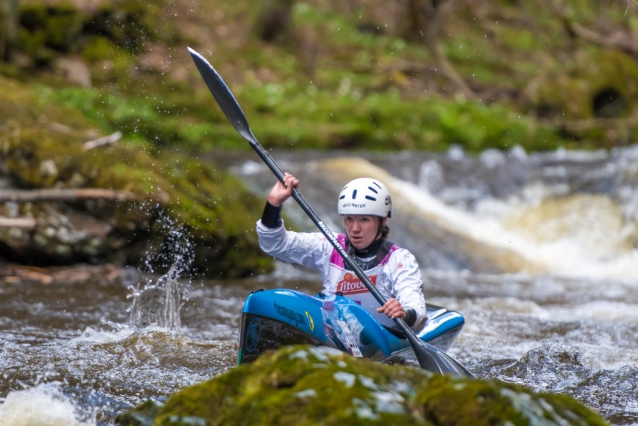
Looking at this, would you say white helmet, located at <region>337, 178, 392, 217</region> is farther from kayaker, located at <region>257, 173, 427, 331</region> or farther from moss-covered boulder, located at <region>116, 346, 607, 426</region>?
moss-covered boulder, located at <region>116, 346, 607, 426</region>

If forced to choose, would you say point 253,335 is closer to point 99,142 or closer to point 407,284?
point 407,284

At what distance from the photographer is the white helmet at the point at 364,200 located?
453cm

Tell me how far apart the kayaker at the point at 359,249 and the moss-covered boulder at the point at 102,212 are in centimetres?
333

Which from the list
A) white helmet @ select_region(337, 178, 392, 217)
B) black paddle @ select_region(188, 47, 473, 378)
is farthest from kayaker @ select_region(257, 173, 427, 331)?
black paddle @ select_region(188, 47, 473, 378)

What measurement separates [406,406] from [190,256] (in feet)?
18.4

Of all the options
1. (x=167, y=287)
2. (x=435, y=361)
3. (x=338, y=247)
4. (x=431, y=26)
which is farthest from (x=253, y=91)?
(x=435, y=361)

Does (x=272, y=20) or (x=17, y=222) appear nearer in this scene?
(x=17, y=222)

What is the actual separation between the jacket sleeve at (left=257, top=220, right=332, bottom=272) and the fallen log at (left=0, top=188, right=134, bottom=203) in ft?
11.1

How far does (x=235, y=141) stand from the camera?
45.7 feet

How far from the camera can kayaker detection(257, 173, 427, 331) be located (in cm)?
450

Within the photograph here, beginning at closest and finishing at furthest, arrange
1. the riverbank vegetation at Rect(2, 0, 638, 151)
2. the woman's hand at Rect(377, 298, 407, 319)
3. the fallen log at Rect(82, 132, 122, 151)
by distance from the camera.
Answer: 1. the woman's hand at Rect(377, 298, 407, 319)
2. the fallen log at Rect(82, 132, 122, 151)
3. the riverbank vegetation at Rect(2, 0, 638, 151)

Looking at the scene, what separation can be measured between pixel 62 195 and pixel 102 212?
0.43 meters

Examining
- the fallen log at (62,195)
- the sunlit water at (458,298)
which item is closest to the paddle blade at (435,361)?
the sunlit water at (458,298)

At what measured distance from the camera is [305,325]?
402 centimetres
